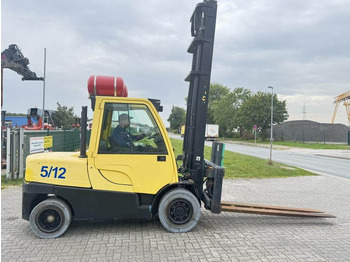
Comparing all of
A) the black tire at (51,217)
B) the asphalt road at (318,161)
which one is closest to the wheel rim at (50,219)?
the black tire at (51,217)

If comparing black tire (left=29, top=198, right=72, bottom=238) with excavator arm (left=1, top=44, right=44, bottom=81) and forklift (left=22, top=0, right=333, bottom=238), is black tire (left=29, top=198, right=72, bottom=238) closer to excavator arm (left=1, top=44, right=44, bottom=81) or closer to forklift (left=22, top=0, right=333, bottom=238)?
forklift (left=22, top=0, right=333, bottom=238)

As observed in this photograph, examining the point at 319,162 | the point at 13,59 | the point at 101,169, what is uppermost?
the point at 13,59

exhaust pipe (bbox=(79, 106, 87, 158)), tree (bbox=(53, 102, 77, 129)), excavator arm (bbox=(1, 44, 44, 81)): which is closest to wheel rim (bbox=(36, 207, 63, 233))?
exhaust pipe (bbox=(79, 106, 87, 158))

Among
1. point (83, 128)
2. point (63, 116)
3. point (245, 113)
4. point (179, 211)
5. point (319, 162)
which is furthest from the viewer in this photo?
point (245, 113)

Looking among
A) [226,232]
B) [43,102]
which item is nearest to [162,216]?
[226,232]

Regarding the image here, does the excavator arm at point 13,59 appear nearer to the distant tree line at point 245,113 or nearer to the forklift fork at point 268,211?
the forklift fork at point 268,211

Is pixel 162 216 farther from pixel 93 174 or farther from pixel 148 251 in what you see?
pixel 93 174

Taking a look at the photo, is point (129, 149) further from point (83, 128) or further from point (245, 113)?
point (245, 113)

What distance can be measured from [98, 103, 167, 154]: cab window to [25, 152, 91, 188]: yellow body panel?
0.46 meters

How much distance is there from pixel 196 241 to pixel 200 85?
2710mm

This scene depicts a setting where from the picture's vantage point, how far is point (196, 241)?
4477 mm

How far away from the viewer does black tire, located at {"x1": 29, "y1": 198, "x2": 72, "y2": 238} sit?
14.8 ft

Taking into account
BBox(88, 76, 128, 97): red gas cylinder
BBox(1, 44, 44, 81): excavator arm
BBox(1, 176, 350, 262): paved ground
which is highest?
BBox(1, 44, 44, 81): excavator arm

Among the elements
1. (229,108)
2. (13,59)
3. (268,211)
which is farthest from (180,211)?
(229,108)
